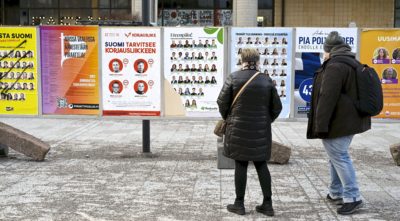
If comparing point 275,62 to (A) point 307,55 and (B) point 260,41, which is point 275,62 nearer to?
(B) point 260,41

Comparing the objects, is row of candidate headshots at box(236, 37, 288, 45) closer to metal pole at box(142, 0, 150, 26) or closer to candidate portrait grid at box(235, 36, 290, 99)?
candidate portrait grid at box(235, 36, 290, 99)

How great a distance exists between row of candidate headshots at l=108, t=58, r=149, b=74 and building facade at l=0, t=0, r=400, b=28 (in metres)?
14.6

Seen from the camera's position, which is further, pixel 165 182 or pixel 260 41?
pixel 260 41

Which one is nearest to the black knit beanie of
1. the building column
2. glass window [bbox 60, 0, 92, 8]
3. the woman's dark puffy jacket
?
the woman's dark puffy jacket

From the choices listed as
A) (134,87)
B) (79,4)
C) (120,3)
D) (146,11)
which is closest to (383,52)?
(146,11)

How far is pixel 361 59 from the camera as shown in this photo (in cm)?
841

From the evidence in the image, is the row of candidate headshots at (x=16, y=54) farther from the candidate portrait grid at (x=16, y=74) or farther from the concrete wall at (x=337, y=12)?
the concrete wall at (x=337, y=12)

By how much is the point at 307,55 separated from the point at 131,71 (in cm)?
268

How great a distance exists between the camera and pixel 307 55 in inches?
332

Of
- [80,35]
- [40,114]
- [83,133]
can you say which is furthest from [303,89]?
[83,133]

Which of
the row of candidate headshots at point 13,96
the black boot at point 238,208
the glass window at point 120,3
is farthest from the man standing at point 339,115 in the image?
the glass window at point 120,3

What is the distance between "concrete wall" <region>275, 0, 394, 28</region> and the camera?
907 inches

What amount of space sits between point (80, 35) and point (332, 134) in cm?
453

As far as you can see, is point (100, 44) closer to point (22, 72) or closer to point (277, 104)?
point (22, 72)
